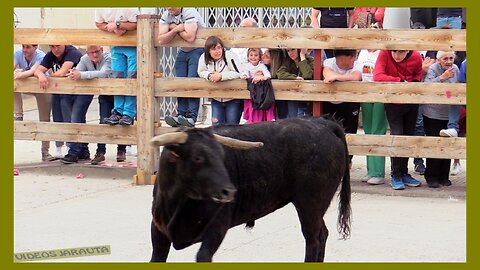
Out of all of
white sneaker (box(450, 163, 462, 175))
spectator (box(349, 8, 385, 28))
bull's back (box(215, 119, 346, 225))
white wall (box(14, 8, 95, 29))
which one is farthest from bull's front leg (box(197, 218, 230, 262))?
white wall (box(14, 8, 95, 29))

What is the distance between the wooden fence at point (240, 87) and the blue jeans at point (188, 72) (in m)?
0.26

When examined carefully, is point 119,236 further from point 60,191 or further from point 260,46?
point 260,46

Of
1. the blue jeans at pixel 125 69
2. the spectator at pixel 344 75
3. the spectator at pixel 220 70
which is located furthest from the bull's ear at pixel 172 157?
the blue jeans at pixel 125 69

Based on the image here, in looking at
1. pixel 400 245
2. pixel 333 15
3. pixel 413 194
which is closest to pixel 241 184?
pixel 400 245

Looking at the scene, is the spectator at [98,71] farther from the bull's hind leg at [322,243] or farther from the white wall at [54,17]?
the white wall at [54,17]

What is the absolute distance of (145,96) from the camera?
1046cm

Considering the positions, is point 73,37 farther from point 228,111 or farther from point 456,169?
point 456,169

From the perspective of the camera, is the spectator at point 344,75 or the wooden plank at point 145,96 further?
the wooden plank at point 145,96

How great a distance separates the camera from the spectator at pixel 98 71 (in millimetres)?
10767

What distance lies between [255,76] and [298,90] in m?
0.49

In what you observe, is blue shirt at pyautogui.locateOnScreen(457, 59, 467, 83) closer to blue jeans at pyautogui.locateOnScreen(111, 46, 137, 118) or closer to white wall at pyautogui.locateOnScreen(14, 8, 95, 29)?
blue jeans at pyautogui.locateOnScreen(111, 46, 137, 118)

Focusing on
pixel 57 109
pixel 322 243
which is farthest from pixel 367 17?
pixel 322 243

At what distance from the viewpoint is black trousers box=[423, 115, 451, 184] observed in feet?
32.6

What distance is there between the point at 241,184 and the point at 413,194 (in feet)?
12.4
